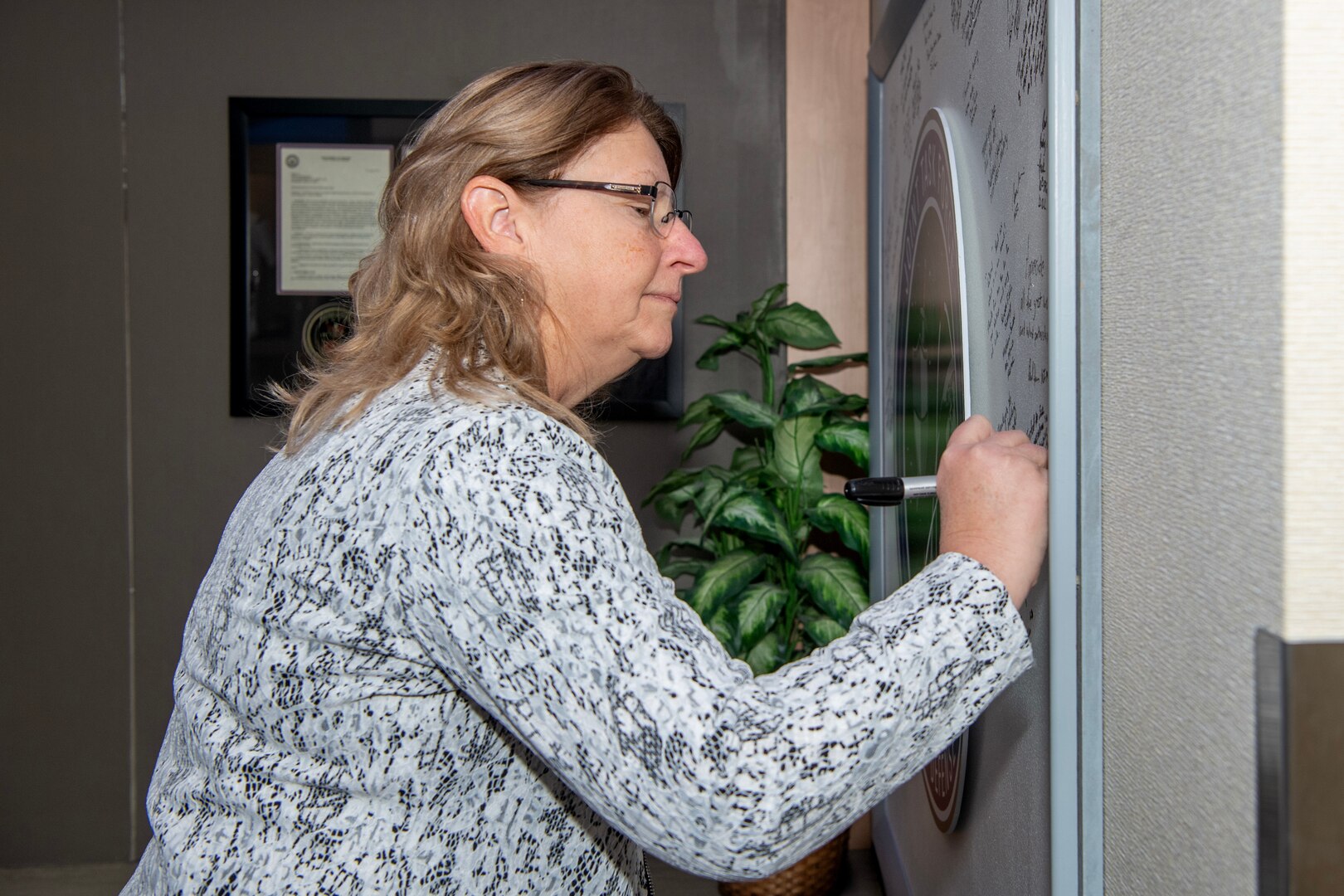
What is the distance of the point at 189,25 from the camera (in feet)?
8.18

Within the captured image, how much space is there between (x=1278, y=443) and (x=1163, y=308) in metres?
0.15

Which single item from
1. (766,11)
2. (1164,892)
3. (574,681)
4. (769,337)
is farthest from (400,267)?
(766,11)

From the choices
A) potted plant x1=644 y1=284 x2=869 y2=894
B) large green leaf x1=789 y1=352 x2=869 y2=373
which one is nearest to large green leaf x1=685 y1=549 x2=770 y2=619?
potted plant x1=644 y1=284 x2=869 y2=894

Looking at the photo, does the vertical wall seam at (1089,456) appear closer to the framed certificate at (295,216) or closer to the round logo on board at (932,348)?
the round logo on board at (932,348)

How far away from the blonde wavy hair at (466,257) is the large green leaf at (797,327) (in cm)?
122

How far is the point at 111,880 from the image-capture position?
248 centimetres

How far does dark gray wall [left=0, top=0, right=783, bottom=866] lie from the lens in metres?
2.48

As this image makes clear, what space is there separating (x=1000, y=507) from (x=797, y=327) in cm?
149

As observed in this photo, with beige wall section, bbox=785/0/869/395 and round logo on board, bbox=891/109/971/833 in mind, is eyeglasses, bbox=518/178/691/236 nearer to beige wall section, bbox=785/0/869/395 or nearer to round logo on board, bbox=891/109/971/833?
round logo on board, bbox=891/109/971/833

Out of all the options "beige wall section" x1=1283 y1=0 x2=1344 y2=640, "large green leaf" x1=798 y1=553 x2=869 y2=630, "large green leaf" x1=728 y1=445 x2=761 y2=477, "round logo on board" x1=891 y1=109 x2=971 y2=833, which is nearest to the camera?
"beige wall section" x1=1283 y1=0 x2=1344 y2=640

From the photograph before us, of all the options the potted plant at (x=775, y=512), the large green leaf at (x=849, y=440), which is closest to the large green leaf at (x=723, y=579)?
the potted plant at (x=775, y=512)

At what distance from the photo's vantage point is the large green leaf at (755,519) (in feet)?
6.37

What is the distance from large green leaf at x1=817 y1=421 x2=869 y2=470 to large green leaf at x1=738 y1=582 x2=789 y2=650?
293 millimetres

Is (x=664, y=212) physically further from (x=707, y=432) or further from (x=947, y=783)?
(x=707, y=432)
